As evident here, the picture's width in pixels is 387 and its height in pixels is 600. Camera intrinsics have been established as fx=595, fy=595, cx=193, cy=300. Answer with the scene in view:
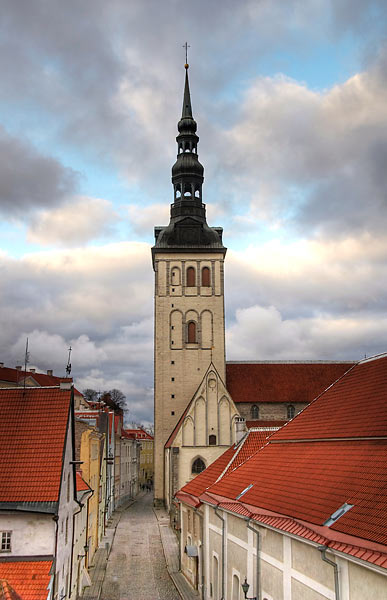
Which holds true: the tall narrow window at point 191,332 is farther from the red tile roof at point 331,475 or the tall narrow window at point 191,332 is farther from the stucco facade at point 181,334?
the red tile roof at point 331,475

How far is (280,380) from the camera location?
63.8 m

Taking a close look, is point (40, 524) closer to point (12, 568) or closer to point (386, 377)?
point (12, 568)

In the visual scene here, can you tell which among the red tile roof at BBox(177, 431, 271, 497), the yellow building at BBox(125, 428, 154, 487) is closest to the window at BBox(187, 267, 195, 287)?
Result: the red tile roof at BBox(177, 431, 271, 497)

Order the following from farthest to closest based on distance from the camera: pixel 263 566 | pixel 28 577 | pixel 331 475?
1. pixel 263 566
2. pixel 331 475
3. pixel 28 577

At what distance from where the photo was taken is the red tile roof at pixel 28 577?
52.1 ft

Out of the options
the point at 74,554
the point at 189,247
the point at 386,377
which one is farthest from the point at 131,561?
the point at 189,247

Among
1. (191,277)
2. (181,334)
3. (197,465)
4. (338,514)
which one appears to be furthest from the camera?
(191,277)

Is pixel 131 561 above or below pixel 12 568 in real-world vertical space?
below

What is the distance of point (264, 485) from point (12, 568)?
875 cm

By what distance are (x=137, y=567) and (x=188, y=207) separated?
40.4m

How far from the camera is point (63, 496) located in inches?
770

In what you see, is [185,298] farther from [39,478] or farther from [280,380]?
[39,478]

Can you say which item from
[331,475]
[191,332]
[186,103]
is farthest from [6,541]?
[186,103]

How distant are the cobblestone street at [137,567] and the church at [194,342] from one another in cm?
1286
